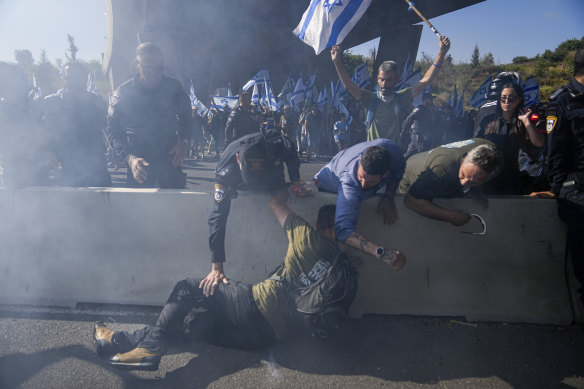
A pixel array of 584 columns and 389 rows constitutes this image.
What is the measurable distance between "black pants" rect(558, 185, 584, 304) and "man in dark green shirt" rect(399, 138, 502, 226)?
57 centimetres

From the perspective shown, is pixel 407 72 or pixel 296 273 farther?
pixel 407 72

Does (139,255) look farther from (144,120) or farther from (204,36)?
(204,36)

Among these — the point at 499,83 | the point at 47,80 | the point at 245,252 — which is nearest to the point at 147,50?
the point at 245,252

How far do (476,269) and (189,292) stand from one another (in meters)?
2.10

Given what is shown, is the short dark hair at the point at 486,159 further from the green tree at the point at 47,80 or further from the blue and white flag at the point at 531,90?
the green tree at the point at 47,80

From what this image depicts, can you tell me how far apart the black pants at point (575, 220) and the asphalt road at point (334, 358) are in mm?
486

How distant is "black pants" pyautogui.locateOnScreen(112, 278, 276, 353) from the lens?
86.9 inches

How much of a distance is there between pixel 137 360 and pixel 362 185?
69.6 inches

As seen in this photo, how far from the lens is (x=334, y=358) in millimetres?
2242

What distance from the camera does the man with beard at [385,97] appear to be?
11.3 ft

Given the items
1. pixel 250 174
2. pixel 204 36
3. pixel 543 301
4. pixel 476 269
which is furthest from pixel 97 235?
pixel 204 36

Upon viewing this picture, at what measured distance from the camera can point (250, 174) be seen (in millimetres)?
2393

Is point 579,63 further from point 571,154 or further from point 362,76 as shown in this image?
point 362,76

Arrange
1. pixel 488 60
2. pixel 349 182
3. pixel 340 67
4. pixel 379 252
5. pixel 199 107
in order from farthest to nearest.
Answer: pixel 488 60
pixel 199 107
pixel 340 67
pixel 349 182
pixel 379 252
